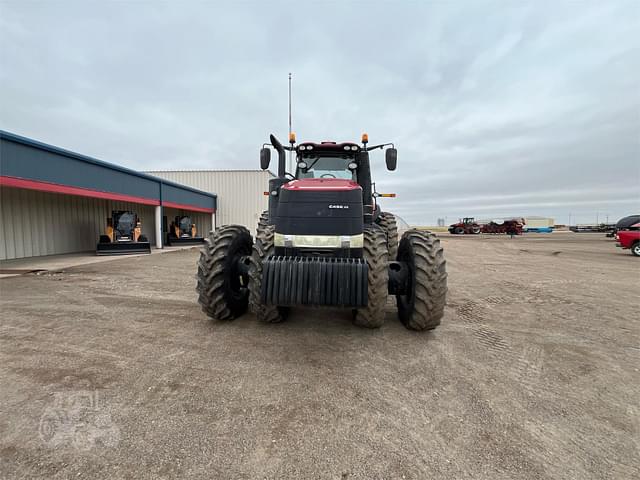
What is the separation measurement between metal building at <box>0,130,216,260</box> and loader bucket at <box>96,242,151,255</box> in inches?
71.8

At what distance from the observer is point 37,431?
1.88m

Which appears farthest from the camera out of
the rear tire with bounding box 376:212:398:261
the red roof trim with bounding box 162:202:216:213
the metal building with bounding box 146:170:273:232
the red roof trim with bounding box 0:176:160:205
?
the metal building with bounding box 146:170:273:232

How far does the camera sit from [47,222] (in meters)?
11.6

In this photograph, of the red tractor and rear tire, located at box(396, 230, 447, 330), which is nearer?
rear tire, located at box(396, 230, 447, 330)

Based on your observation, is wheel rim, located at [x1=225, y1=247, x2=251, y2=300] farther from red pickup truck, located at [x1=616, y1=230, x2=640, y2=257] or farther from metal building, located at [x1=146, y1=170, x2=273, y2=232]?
metal building, located at [x1=146, y1=170, x2=273, y2=232]

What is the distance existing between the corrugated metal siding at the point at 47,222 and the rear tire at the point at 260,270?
1195 centimetres

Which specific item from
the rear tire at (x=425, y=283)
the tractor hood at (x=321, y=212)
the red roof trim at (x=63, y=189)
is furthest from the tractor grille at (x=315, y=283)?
the red roof trim at (x=63, y=189)

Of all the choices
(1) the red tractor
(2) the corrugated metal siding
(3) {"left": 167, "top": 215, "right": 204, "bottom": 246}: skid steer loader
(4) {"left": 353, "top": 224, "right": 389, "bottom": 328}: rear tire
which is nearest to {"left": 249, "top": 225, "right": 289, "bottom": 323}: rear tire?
(4) {"left": 353, "top": 224, "right": 389, "bottom": 328}: rear tire

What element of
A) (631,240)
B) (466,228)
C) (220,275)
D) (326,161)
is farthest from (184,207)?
(466,228)

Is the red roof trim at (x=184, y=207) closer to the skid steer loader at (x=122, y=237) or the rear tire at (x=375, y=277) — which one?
the skid steer loader at (x=122, y=237)

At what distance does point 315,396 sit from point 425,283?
1.68 meters

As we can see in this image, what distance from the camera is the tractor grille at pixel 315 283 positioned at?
2785mm

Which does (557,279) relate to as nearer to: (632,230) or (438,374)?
(438,374)

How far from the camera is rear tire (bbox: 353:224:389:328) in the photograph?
3.03 m
